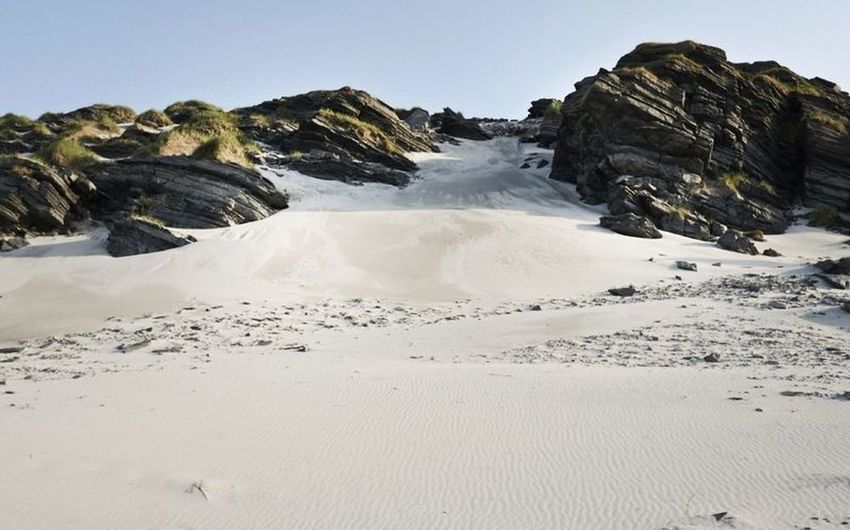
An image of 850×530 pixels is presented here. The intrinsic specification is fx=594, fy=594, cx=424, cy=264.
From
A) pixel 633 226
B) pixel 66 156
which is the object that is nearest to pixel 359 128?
pixel 66 156

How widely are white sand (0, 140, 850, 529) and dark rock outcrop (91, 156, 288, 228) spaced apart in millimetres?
2774

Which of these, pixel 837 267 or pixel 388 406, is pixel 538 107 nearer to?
pixel 837 267

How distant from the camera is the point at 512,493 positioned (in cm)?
367

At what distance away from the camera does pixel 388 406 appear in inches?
213

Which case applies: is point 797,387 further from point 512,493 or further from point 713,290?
point 713,290

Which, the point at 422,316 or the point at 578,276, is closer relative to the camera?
the point at 422,316

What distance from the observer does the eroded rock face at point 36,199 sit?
1527 cm

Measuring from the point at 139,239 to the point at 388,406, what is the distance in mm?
10888

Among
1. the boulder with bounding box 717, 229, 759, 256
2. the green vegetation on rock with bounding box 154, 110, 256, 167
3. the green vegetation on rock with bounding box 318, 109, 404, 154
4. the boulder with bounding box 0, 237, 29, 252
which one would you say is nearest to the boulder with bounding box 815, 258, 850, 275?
the boulder with bounding box 717, 229, 759, 256

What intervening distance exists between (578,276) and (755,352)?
19.7 feet

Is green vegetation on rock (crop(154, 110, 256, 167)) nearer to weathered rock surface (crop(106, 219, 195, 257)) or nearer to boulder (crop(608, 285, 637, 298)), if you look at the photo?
weathered rock surface (crop(106, 219, 195, 257))

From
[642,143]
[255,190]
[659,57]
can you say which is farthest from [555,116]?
[255,190]

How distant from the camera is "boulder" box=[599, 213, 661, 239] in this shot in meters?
17.8

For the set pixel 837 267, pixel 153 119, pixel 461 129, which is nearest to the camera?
pixel 837 267
